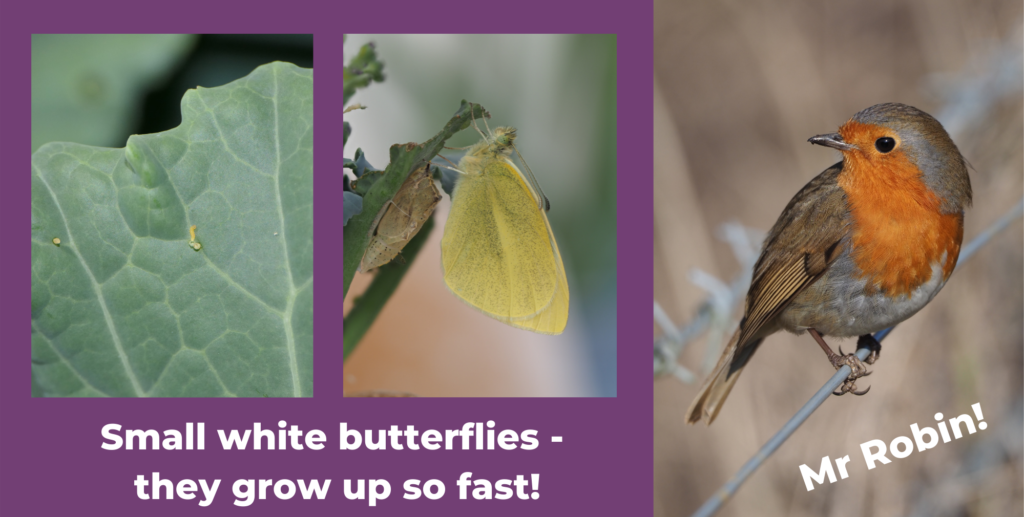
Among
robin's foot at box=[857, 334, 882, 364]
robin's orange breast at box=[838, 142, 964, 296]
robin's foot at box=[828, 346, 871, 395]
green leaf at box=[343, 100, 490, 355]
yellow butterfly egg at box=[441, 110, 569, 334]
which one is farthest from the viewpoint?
robin's foot at box=[857, 334, 882, 364]

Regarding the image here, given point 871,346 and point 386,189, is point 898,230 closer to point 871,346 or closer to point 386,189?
point 871,346

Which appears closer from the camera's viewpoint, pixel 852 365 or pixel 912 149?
pixel 912 149

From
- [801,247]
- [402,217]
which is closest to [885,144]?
[801,247]

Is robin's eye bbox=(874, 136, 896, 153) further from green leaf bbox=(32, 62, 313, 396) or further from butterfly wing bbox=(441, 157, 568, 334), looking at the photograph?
green leaf bbox=(32, 62, 313, 396)

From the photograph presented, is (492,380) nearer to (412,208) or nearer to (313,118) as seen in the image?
(412,208)

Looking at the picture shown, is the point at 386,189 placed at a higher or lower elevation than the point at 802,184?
lower

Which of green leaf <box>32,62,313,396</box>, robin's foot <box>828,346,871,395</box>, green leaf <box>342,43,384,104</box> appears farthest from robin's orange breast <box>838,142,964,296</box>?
green leaf <box>32,62,313,396</box>

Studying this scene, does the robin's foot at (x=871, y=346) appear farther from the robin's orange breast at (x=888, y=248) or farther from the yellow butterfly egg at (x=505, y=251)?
the yellow butterfly egg at (x=505, y=251)
